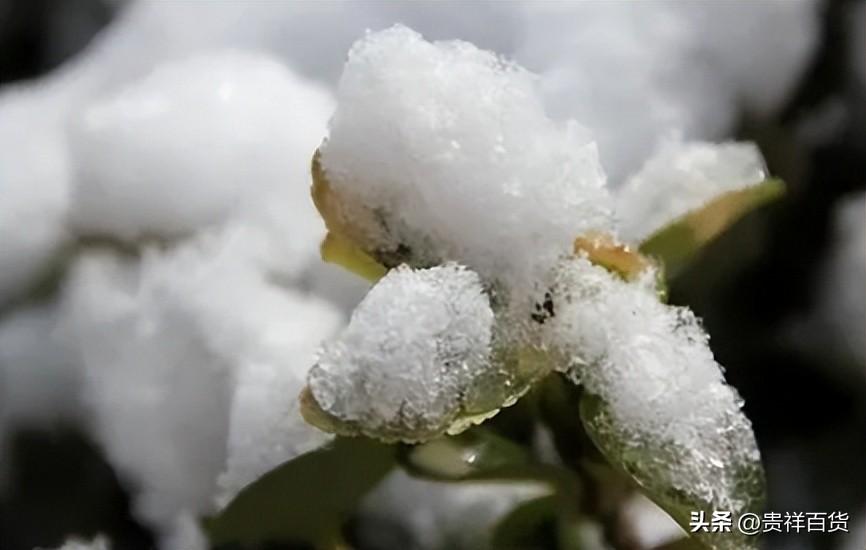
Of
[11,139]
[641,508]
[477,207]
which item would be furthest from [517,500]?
[11,139]

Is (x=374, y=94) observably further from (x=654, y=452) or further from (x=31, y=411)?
(x=31, y=411)

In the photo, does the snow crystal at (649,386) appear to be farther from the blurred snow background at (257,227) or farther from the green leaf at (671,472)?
the blurred snow background at (257,227)

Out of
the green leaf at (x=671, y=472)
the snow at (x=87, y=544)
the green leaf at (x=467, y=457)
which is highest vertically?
the green leaf at (x=671, y=472)

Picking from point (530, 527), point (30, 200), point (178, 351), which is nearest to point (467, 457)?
point (530, 527)

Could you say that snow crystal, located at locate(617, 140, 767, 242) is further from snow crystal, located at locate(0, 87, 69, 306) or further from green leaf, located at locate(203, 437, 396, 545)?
snow crystal, located at locate(0, 87, 69, 306)

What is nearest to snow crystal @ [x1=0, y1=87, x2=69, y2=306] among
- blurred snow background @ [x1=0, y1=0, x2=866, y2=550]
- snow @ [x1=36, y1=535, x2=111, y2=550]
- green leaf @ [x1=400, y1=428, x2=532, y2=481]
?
blurred snow background @ [x1=0, y1=0, x2=866, y2=550]

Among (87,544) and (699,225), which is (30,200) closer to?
(87,544)

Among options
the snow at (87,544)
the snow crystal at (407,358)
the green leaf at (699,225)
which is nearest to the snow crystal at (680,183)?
the green leaf at (699,225)
